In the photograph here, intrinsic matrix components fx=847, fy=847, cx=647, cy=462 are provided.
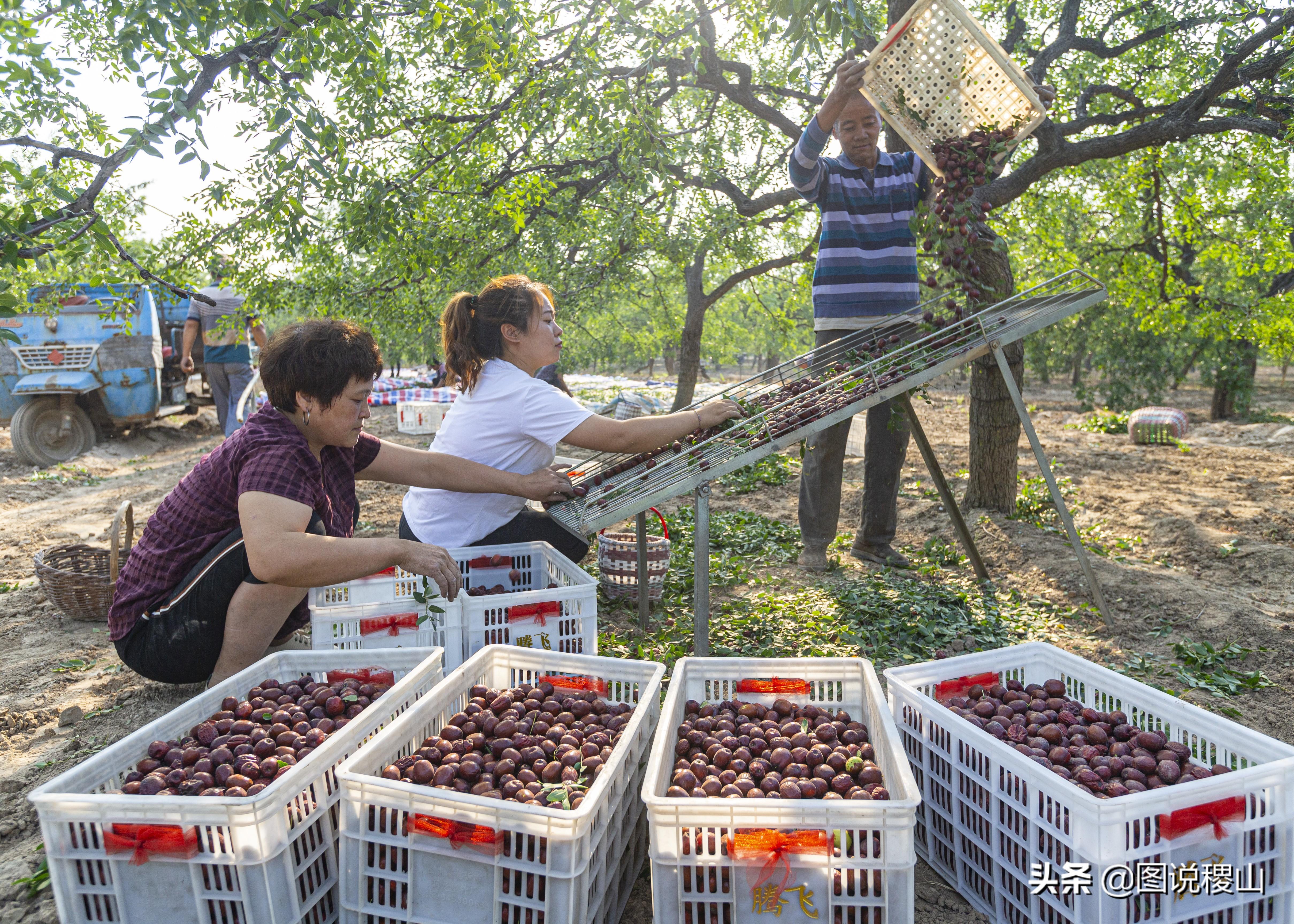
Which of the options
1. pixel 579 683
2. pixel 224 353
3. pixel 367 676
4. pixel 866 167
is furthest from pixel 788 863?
pixel 224 353

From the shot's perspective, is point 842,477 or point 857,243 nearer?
point 857,243

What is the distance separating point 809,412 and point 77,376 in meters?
11.1

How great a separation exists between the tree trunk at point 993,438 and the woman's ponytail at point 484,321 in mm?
3637

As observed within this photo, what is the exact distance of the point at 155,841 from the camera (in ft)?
5.79

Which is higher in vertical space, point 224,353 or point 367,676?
point 224,353

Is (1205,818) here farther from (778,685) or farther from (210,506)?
(210,506)

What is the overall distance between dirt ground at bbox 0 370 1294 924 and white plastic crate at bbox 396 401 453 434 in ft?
10.7

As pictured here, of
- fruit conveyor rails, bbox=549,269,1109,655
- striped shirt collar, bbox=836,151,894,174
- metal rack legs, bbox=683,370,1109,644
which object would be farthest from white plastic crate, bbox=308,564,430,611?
striped shirt collar, bbox=836,151,894,174

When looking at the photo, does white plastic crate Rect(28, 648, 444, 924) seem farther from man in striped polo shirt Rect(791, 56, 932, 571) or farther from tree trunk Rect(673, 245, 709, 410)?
tree trunk Rect(673, 245, 709, 410)

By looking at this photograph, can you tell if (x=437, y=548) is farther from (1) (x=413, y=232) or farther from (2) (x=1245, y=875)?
(1) (x=413, y=232)

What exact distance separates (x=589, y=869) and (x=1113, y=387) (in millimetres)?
18503

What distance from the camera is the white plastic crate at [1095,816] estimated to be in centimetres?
173

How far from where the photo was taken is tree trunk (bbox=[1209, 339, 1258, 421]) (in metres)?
14.9

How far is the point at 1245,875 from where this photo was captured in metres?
1.81
